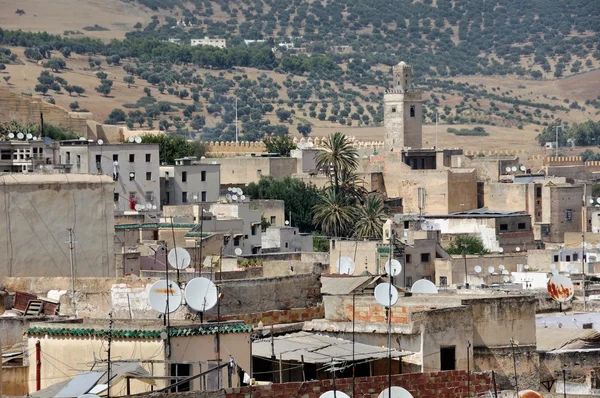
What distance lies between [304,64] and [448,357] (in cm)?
13579

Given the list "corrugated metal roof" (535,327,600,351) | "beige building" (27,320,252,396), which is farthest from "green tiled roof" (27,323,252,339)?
"corrugated metal roof" (535,327,600,351)

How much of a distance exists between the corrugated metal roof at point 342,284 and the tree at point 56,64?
342 feet

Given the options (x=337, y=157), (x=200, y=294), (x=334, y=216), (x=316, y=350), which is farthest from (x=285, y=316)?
(x=337, y=157)

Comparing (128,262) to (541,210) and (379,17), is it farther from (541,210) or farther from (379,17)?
(379,17)

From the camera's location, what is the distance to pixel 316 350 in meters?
16.0

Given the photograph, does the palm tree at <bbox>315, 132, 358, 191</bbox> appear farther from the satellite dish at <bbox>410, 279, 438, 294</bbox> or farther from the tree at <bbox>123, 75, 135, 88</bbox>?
the tree at <bbox>123, 75, 135, 88</bbox>

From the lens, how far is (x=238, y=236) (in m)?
40.4

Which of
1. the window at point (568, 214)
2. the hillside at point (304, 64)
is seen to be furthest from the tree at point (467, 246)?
the hillside at point (304, 64)

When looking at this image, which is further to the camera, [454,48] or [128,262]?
[454,48]

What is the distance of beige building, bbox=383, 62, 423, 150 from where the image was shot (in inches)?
3105

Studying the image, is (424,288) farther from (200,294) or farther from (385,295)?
(200,294)

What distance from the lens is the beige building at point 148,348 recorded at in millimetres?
14109

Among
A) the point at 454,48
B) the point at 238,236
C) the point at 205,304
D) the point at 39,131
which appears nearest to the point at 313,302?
the point at 205,304

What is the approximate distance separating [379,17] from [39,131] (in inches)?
5335
